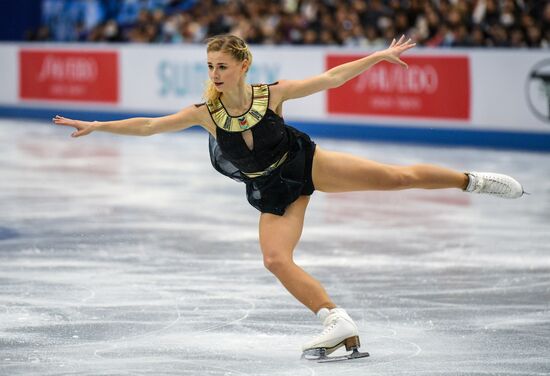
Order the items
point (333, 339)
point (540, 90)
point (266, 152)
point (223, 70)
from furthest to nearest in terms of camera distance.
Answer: point (540, 90) < point (266, 152) < point (223, 70) < point (333, 339)

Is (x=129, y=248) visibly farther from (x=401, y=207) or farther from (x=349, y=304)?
(x=401, y=207)

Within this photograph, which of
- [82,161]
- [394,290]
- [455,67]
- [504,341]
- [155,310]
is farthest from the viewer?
[455,67]

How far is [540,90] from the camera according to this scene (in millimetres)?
13914

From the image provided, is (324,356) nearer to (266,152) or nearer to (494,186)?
(266,152)

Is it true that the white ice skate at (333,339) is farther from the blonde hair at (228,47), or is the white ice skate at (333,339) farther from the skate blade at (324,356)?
the blonde hair at (228,47)

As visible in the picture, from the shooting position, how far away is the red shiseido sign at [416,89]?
48.4 feet

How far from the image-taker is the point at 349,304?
6.07 meters

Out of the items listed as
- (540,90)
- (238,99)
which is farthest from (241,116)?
(540,90)

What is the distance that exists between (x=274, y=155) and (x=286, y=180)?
125mm

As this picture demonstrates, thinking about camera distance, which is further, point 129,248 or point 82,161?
point 82,161

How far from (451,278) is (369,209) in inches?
119

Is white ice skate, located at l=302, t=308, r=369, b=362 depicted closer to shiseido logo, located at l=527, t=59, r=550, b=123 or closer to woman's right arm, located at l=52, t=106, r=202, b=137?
woman's right arm, located at l=52, t=106, r=202, b=137

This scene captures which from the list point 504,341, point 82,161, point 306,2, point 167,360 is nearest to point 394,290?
point 504,341

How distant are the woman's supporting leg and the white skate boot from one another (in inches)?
42.2
